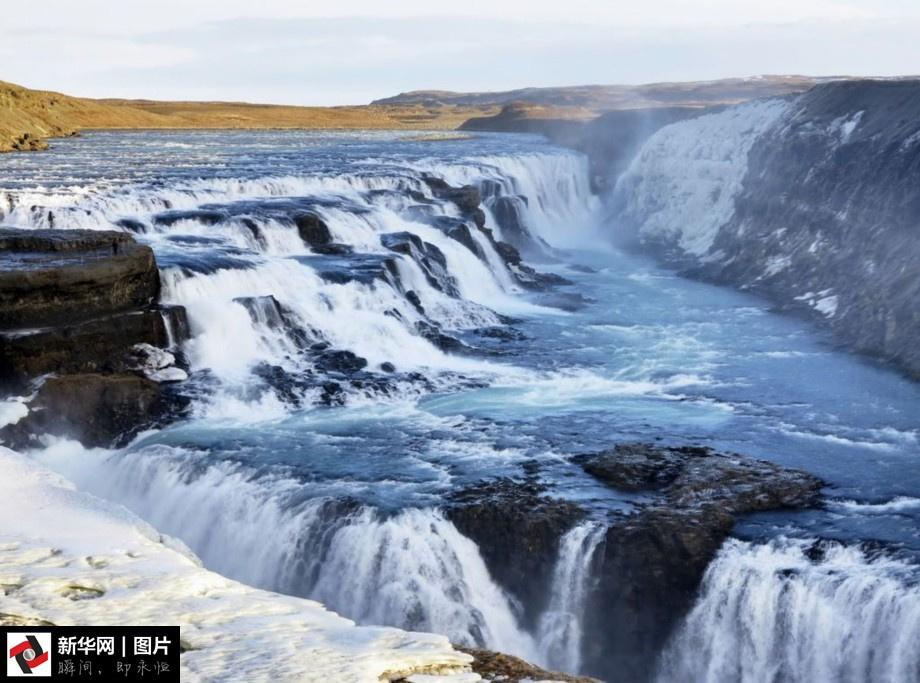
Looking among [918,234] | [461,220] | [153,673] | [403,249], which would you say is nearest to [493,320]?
[403,249]

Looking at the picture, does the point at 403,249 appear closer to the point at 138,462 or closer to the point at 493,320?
the point at 493,320

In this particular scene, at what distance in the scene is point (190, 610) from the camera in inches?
350

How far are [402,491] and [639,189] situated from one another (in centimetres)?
3338

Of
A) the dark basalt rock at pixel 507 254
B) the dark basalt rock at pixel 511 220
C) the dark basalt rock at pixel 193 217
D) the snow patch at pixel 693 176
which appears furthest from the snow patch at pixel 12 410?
the snow patch at pixel 693 176

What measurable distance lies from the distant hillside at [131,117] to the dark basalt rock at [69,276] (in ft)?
89.1

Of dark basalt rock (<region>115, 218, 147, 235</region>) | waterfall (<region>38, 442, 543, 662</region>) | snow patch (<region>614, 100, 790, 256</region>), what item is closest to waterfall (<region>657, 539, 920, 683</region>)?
waterfall (<region>38, 442, 543, 662</region>)

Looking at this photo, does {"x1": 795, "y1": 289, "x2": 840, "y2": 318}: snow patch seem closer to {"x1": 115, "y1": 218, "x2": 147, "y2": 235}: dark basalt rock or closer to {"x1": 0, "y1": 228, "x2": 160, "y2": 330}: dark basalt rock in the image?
{"x1": 0, "y1": 228, "x2": 160, "y2": 330}: dark basalt rock

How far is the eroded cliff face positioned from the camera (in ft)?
88.3

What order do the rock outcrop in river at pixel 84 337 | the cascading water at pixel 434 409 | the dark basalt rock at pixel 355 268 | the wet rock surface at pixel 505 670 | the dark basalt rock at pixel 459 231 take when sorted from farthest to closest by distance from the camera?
the dark basalt rock at pixel 459 231 < the dark basalt rock at pixel 355 268 < the rock outcrop in river at pixel 84 337 < the cascading water at pixel 434 409 < the wet rock surface at pixel 505 670

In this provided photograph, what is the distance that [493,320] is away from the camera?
27.7 meters

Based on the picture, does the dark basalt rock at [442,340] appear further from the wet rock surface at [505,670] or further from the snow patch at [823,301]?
the wet rock surface at [505,670]

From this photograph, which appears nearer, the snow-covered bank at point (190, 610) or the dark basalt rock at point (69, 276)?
the snow-covered bank at point (190, 610)

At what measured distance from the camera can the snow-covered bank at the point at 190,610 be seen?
26.3 feet

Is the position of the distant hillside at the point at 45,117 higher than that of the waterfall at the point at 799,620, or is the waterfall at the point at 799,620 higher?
the distant hillside at the point at 45,117
